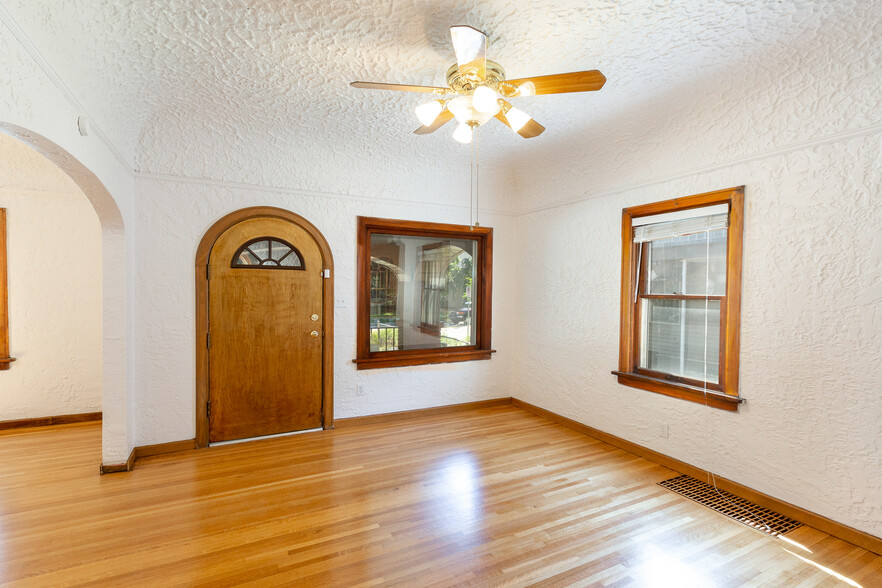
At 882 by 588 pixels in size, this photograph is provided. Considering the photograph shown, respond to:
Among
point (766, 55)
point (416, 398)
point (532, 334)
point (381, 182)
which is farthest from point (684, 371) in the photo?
point (381, 182)

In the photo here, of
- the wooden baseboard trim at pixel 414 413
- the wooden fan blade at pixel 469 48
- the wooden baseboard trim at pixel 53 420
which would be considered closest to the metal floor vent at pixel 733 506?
the wooden baseboard trim at pixel 414 413

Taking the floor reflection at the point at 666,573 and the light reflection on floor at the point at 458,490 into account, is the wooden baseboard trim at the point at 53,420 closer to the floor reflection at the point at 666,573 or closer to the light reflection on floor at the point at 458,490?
the light reflection on floor at the point at 458,490

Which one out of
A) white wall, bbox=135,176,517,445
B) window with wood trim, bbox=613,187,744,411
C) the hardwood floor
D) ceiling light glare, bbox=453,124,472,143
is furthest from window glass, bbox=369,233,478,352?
ceiling light glare, bbox=453,124,472,143

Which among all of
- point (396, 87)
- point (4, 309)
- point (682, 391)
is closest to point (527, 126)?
point (396, 87)

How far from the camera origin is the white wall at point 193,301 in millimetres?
3406

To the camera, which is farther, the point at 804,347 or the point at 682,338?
the point at 682,338

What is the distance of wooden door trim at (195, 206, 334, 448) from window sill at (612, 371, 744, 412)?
8.61ft

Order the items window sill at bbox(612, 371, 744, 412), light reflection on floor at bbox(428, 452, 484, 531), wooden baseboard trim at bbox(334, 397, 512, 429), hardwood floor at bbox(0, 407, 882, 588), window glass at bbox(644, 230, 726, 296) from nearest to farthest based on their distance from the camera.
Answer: hardwood floor at bbox(0, 407, 882, 588) < light reflection on floor at bbox(428, 452, 484, 531) < window sill at bbox(612, 371, 744, 412) < window glass at bbox(644, 230, 726, 296) < wooden baseboard trim at bbox(334, 397, 512, 429)

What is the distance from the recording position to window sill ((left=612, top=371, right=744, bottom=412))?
2873 millimetres

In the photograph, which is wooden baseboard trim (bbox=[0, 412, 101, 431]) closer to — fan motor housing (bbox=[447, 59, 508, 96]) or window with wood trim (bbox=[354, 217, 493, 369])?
window with wood trim (bbox=[354, 217, 493, 369])

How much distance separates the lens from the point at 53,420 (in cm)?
412

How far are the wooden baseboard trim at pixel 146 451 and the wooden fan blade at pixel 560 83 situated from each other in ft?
12.0

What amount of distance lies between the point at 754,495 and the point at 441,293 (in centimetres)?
308

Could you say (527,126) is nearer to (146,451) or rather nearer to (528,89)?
(528,89)
